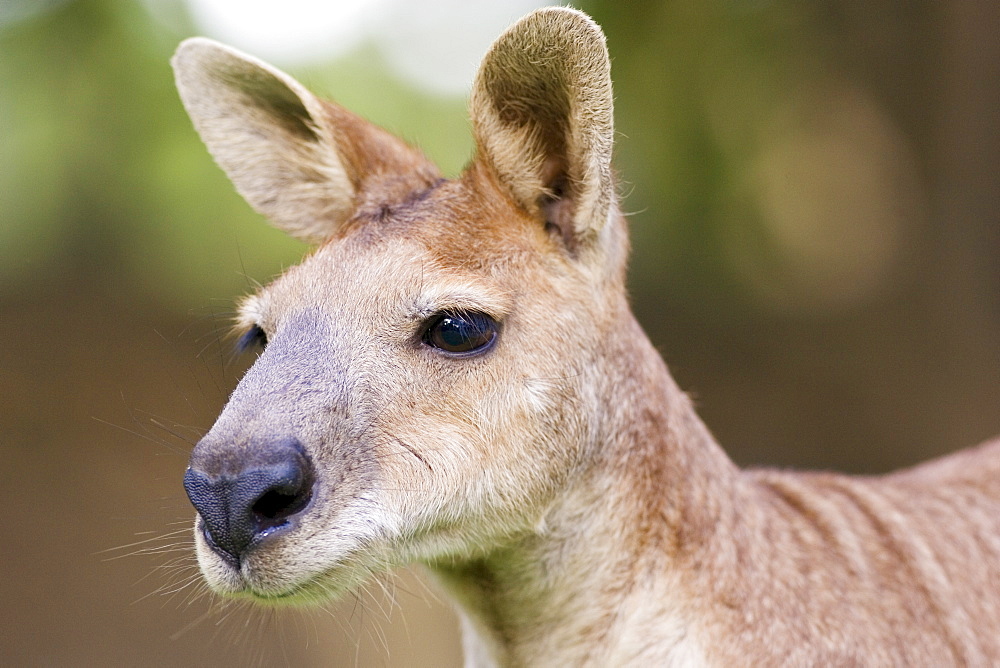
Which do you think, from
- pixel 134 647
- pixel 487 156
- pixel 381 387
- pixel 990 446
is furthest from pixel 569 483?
pixel 134 647

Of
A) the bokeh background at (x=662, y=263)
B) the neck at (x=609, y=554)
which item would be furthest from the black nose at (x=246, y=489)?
the bokeh background at (x=662, y=263)

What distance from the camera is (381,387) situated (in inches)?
114

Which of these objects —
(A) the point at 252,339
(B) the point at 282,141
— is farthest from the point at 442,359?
(B) the point at 282,141

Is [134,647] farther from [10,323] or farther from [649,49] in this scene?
[649,49]

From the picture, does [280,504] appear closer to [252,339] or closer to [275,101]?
[252,339]

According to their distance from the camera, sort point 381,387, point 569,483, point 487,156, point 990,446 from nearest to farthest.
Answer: point 381,387
point 569,483
point 487,156
point 990,446

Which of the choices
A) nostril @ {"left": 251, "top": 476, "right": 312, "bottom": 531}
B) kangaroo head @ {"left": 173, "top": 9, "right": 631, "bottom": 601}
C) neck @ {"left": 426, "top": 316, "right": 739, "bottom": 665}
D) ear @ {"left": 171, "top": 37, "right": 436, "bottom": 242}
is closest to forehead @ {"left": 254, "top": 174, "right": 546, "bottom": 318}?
kangaroo head @ {"left": 173, "top": 9, "right": 631, "bottom": 601}

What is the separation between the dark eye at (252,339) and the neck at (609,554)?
1.11m

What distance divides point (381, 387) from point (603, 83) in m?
1.22

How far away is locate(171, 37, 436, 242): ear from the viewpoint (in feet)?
12.4

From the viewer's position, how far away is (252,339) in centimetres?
354

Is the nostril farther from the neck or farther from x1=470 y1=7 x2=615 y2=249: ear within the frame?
x1=470 y1=7 x2=615 y2=249: ear

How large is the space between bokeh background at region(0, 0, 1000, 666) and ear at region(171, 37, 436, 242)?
4.19m

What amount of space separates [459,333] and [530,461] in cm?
48
